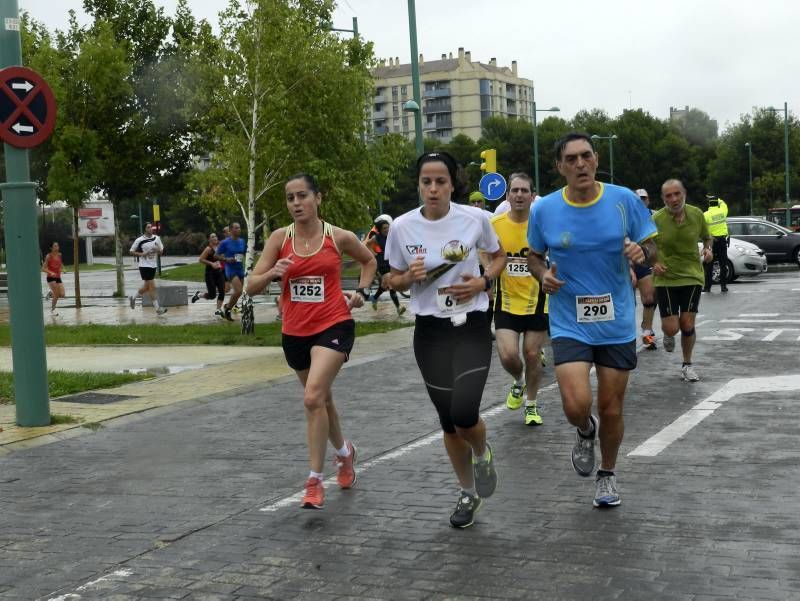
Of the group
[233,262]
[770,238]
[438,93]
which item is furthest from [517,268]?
[438,93]

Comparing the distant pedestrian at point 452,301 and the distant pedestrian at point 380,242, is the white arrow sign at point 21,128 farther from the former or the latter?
the distant pedestrian at point 380,242

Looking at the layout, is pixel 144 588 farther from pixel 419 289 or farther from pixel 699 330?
pixel 699 330

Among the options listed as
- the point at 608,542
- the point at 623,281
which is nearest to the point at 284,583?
the point at 608,542

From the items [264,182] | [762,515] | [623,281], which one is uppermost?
[264,182]

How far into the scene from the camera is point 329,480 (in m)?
7.29

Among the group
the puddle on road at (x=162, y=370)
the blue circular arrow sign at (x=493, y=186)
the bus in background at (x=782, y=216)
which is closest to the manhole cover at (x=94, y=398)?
the puddle on road at (x=162, y=370)

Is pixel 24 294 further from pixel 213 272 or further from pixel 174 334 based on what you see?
pixel 213 272

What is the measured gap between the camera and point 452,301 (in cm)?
602

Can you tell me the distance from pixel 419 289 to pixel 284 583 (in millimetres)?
1716

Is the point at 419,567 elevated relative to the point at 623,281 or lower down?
lower down

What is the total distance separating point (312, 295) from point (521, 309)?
9.03 ft

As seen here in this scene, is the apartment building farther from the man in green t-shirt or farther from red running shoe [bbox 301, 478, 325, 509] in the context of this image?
red running shoe [bbox 301, 478, 325, 509]

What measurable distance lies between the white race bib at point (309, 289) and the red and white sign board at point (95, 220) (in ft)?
76.0

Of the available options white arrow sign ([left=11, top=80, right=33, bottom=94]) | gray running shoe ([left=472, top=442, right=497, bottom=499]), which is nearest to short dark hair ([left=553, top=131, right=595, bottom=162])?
Result: gray running shoe ([left=472, top=442, right=497, bottom=499])
